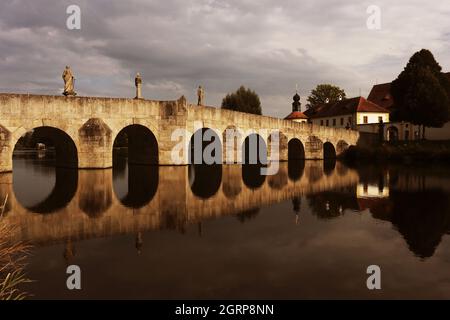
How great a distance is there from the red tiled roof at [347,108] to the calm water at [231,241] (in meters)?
46.1

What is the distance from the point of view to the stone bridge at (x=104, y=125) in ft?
72.7

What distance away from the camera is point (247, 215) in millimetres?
11562

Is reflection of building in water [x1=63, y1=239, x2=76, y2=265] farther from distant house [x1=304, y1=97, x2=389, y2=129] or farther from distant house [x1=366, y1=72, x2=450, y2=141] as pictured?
distant house [x1=304, y1=97, x2=389, y2=129]

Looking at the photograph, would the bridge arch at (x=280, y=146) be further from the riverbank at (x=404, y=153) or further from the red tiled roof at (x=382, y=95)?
the red tiled roof at (x=382, y=95)

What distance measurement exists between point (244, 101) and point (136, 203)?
49833mm

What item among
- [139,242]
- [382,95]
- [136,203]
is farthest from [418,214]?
[382,95]

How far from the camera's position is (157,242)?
832cm

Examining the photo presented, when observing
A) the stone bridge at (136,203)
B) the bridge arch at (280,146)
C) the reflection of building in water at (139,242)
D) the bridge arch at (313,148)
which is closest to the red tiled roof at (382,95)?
the bridge arch at (313,148)

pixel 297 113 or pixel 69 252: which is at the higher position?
pixel 297 113

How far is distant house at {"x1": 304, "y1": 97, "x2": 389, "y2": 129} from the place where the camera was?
2304 inches

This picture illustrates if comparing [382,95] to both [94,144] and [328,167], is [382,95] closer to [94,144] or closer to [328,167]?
[328,167]

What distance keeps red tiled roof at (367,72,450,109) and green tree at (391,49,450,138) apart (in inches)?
649

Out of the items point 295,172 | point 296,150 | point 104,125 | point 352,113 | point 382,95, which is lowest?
point 295,172

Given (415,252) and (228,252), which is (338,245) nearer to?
(415,252)
